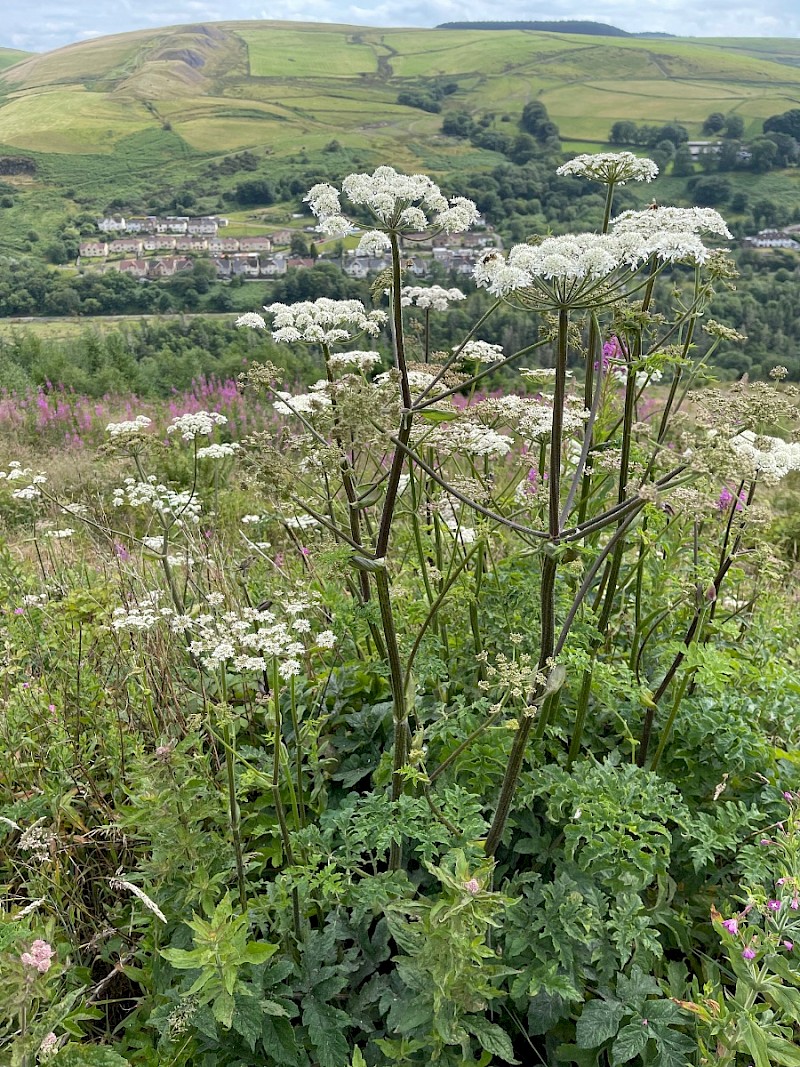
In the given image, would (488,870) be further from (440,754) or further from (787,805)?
(787,805)

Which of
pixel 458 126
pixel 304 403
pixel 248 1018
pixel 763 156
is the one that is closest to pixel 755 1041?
pixel 248 1018

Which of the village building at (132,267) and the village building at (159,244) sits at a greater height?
Answer: the village building at (159,244)

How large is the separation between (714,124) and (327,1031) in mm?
158589

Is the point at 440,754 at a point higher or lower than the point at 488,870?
lower

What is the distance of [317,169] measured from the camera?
11400 centimetres

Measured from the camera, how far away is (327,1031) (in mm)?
2732

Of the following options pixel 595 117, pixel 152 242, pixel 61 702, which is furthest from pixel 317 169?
pixel 61 702

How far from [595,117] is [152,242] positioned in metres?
97.0

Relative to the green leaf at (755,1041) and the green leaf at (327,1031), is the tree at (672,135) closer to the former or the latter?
the green leaf at (755,1041)

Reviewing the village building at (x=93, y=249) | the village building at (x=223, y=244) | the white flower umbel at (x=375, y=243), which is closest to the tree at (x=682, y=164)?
the village building at (x=223, y=244)

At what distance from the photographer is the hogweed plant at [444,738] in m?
2.64

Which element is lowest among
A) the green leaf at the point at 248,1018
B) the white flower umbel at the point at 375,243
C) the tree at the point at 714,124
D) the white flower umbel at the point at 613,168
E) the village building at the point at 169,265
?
the village building at the point at 169,265

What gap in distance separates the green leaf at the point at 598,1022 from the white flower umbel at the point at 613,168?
3.74m

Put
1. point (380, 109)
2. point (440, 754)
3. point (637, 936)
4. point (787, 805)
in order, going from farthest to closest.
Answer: point (380, 109)
point (440, 754)
point (787, 805)
point (637, 936)
